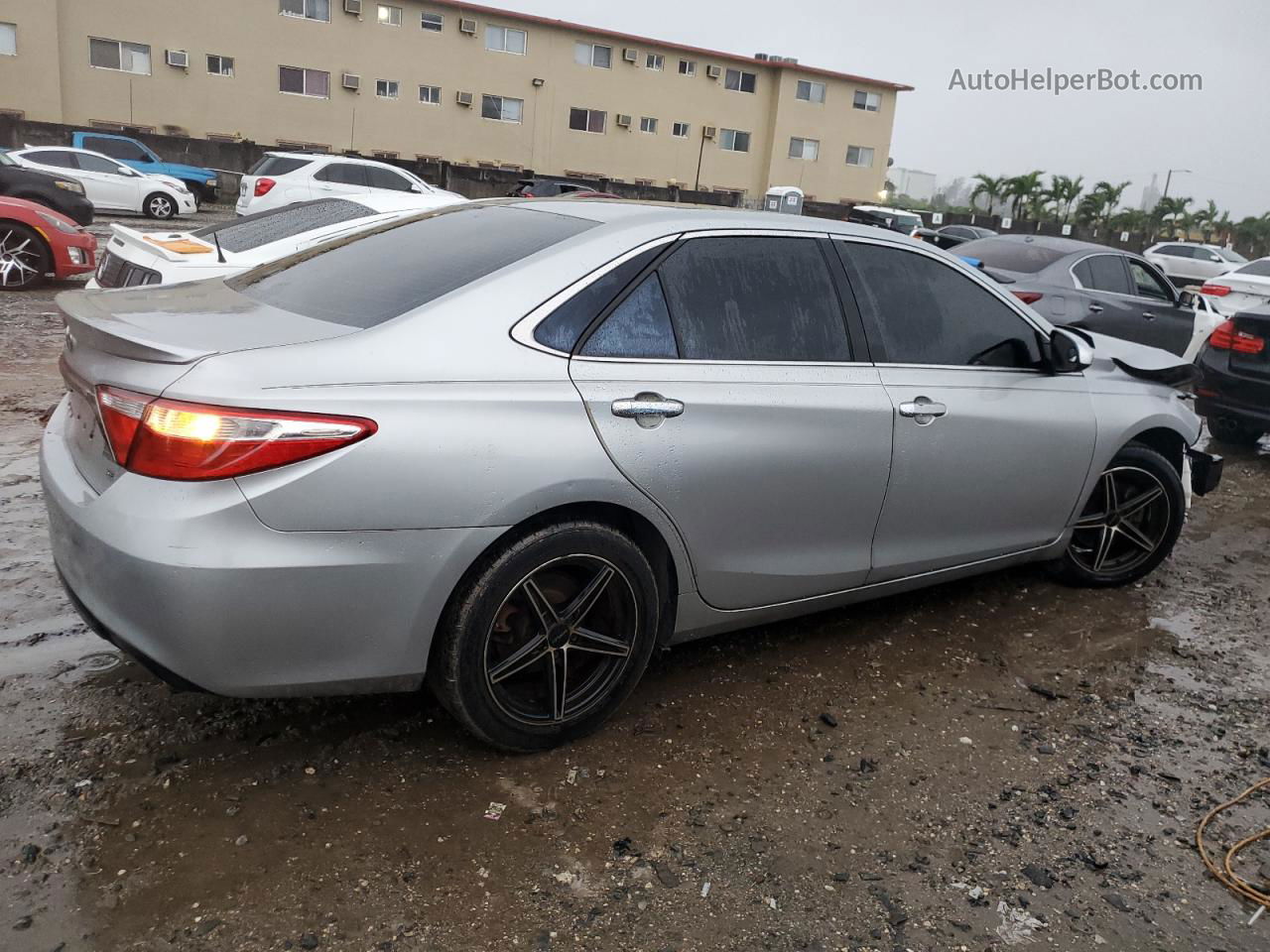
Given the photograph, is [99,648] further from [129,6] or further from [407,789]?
[129,6]

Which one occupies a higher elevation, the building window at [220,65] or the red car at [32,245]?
the building window at [220,65]

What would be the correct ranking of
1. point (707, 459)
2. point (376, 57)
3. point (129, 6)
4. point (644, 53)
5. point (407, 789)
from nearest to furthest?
point (407, 789)
point (707, 459)
point (129, 6)
point (376, 57)
point (644, 53)

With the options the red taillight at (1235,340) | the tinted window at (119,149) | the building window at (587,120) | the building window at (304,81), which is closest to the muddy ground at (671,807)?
the red taillight at (1235,340)

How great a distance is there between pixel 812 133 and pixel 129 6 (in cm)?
2670

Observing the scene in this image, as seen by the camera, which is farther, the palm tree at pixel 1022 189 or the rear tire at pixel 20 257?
the palm tree at pixel 1022 189

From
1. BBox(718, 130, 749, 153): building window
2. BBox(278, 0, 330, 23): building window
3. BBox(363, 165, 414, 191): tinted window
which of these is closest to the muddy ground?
BBox(363, 165, 414, 191): tinted window

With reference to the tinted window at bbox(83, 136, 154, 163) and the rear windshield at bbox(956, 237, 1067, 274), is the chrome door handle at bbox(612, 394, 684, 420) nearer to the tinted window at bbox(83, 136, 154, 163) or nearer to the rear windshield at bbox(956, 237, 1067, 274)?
the rear windshield at bbox(956, 237, 1067, 274)

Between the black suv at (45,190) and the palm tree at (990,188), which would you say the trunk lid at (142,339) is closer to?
the black suv at (45,190)

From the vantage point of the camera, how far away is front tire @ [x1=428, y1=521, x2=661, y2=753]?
2.77 m

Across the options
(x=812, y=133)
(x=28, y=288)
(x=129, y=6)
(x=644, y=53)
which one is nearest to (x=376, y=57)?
(x=129, y=6)

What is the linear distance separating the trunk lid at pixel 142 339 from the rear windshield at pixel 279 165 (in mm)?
17248

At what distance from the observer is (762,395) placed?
10.7 feet

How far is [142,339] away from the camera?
2.59m

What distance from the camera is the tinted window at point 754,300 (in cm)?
323
